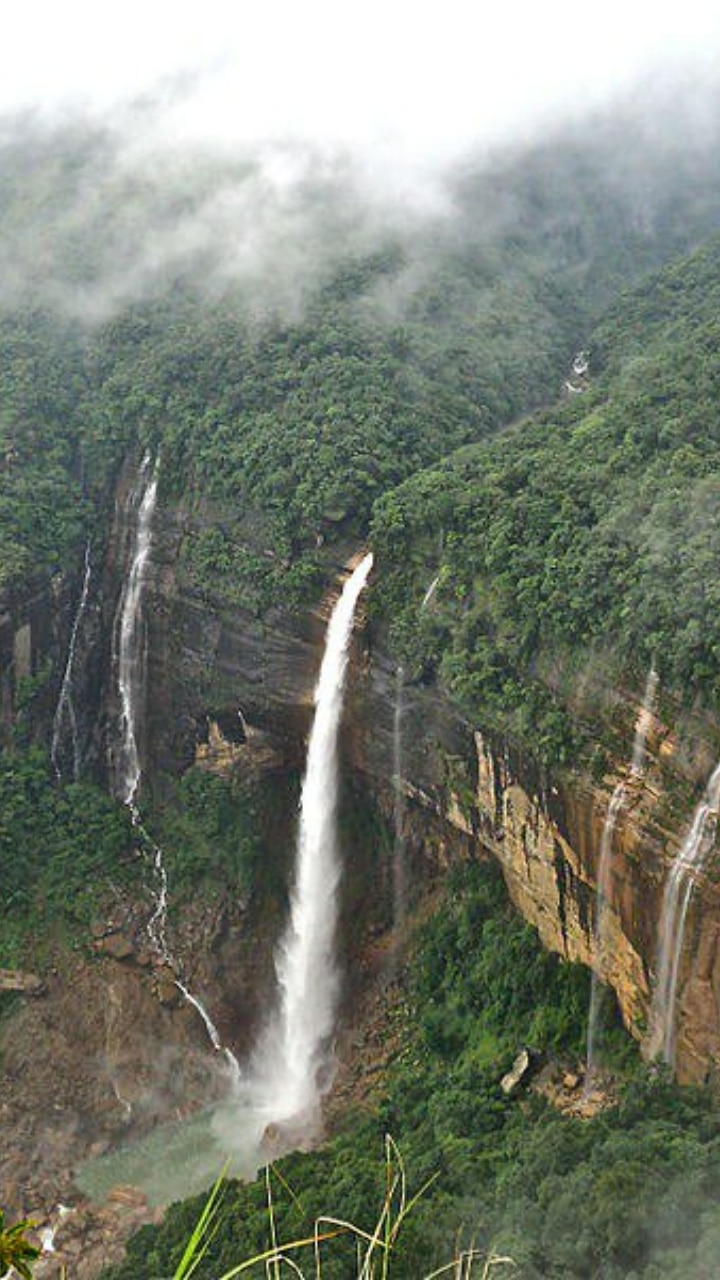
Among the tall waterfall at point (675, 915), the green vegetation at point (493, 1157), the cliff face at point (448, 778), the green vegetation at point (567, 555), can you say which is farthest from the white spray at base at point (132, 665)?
the tall waterfall at point (675, 915)

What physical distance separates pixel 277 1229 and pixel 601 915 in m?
6.34

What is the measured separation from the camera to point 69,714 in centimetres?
2770

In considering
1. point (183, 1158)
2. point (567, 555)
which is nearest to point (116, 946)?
point (183, 1158)

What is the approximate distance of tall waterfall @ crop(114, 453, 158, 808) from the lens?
88.7 feet

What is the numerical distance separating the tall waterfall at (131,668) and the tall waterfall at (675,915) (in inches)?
530

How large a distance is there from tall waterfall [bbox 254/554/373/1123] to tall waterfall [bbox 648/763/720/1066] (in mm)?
7438

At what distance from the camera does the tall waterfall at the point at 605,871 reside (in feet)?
56.0

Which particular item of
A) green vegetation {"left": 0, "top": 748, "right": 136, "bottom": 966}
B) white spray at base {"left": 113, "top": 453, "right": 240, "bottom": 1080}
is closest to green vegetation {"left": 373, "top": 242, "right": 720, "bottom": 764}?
white spray at base {"left": 113, "top": 453, "right": 240, "bottom": 1080}

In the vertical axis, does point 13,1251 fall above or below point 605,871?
above

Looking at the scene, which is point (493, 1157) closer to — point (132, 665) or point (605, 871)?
point (605, 871)

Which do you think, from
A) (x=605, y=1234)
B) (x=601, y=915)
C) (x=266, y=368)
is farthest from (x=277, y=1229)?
(x=266, y=368)

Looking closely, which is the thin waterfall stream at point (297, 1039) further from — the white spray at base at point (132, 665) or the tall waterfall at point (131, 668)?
the tall waterfall at point (131, 668)

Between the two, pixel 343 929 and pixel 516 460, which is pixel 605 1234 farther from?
pixel 516 460

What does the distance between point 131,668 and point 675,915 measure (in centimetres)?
1458
